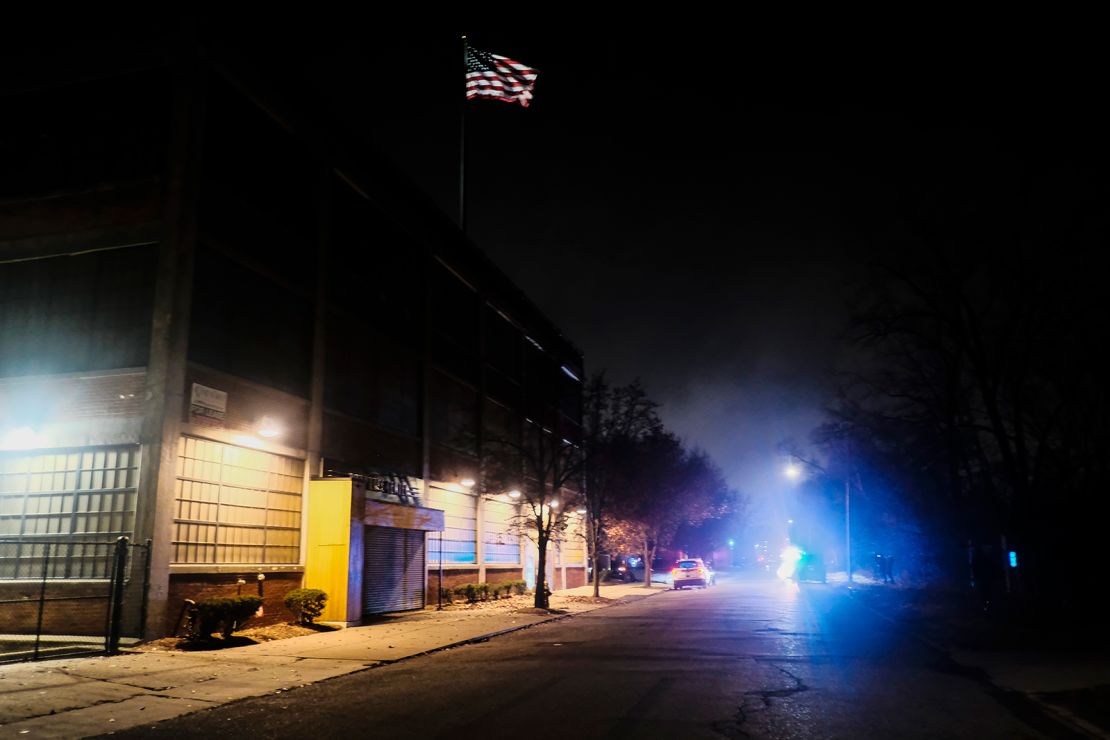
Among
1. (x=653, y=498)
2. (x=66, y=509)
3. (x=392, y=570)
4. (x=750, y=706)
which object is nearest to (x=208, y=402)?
(x=66, y=509)

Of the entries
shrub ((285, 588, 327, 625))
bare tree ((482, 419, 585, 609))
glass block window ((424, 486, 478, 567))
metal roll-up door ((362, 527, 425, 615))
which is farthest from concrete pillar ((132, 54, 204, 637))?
bare tree ((482, 419, 585, 609))

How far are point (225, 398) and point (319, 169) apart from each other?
800 centimetres

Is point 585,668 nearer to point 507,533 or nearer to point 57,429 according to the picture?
point 57,429

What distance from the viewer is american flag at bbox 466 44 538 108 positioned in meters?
28.2

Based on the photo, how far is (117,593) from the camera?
14.3 m

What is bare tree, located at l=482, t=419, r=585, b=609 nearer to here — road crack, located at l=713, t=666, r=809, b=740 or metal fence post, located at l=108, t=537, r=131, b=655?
metal fence post, located at l=108, t=537, r=131, b=655

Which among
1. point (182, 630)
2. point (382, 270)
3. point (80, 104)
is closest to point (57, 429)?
point (182, 630)

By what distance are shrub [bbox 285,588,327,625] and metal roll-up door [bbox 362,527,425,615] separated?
8.65 ft

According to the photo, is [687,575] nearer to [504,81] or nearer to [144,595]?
[504,81]

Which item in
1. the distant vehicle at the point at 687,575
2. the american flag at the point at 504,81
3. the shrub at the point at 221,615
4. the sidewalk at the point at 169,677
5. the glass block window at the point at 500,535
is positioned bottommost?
the distant vehicle at the point at 687,575

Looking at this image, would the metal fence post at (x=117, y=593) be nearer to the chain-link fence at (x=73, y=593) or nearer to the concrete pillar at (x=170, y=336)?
the chain-link fence at (x=73, y=593)

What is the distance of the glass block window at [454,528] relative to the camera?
27.9 m

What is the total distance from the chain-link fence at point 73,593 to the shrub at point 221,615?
0.93 meters

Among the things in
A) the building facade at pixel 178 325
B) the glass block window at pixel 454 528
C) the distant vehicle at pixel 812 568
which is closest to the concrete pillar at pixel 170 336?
the building facade at pixel 178 325
